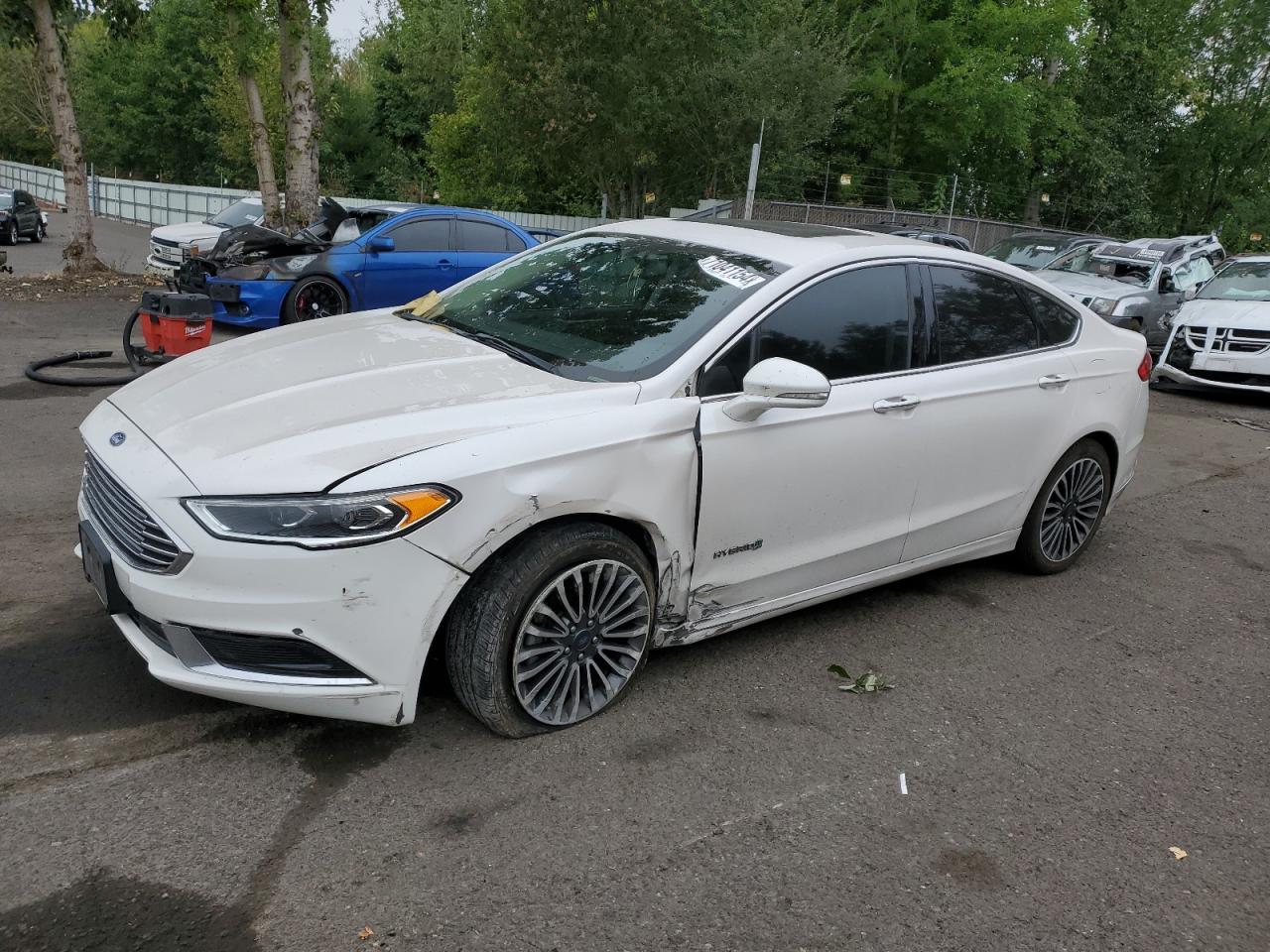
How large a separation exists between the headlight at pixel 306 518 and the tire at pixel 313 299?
28.1 feet

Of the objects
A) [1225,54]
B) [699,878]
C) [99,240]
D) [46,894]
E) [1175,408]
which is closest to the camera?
[46,894]

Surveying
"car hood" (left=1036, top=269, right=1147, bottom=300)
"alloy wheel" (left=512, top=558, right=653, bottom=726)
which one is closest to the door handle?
"alloy wheel" (left=512, top=558, right=653, bottom=726)

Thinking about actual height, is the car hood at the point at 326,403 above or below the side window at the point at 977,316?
below

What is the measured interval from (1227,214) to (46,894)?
38.3 metres

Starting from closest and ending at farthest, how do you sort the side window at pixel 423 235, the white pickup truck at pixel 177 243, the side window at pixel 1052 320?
the side window at pixel 1052 320 < the side window at pixel 423 235 < the white pickup truck at pixel 177 243

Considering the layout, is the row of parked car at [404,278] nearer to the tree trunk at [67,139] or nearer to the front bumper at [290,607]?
the tree trunk at [67,139]

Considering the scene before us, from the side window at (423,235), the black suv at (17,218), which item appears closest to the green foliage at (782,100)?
the black suv at (17,218)

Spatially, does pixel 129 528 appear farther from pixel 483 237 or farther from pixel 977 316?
pixel 483 237

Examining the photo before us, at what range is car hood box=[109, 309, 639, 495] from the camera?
3047mm

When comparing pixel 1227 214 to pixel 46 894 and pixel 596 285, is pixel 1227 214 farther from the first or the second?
pixel 46 894

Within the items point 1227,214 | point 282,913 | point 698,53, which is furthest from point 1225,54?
point 282,913

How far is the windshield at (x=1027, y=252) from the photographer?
15744mm

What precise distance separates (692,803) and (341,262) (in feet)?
31.1

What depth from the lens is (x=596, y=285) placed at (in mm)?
4309
